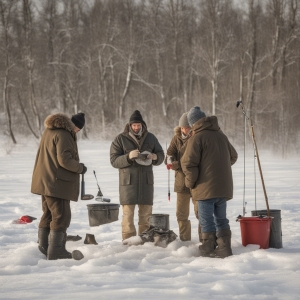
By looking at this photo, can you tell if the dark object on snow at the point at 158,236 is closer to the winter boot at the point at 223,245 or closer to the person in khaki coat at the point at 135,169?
the person in khaki coat at the point at 135,169

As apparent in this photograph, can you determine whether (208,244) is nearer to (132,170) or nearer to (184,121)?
(132,170)

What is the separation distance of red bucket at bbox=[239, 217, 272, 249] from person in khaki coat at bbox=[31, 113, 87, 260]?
193cm

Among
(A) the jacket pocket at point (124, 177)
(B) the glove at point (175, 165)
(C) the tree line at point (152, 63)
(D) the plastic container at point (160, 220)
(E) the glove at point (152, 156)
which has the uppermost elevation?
(C) the tree line at point (152, 63)

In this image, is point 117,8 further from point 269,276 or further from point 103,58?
point 269,276

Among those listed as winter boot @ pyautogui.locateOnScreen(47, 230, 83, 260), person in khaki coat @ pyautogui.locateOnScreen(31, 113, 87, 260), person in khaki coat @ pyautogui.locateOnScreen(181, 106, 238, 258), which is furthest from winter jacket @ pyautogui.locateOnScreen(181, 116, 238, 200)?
winter boot @ pyautogui.locateOnScreen(47, 230, 83, 260)

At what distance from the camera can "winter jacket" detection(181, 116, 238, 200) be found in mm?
6180

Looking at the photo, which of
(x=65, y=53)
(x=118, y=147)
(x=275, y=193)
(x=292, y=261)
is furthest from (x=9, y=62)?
(x=292, y=261)

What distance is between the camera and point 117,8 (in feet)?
108

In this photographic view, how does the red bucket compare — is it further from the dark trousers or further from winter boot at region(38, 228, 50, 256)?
winter boot at region(38, 228, 50, 256)

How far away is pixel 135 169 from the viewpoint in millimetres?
7086

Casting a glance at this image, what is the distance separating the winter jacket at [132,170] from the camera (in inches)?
277

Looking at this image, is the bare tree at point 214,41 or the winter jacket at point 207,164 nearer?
the winter jacket at point 207,164

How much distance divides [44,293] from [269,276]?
80.7 inches

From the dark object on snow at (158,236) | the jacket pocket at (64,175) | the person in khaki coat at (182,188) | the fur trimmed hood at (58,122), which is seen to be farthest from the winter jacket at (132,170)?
the fur trimmed hood at (58,122)
